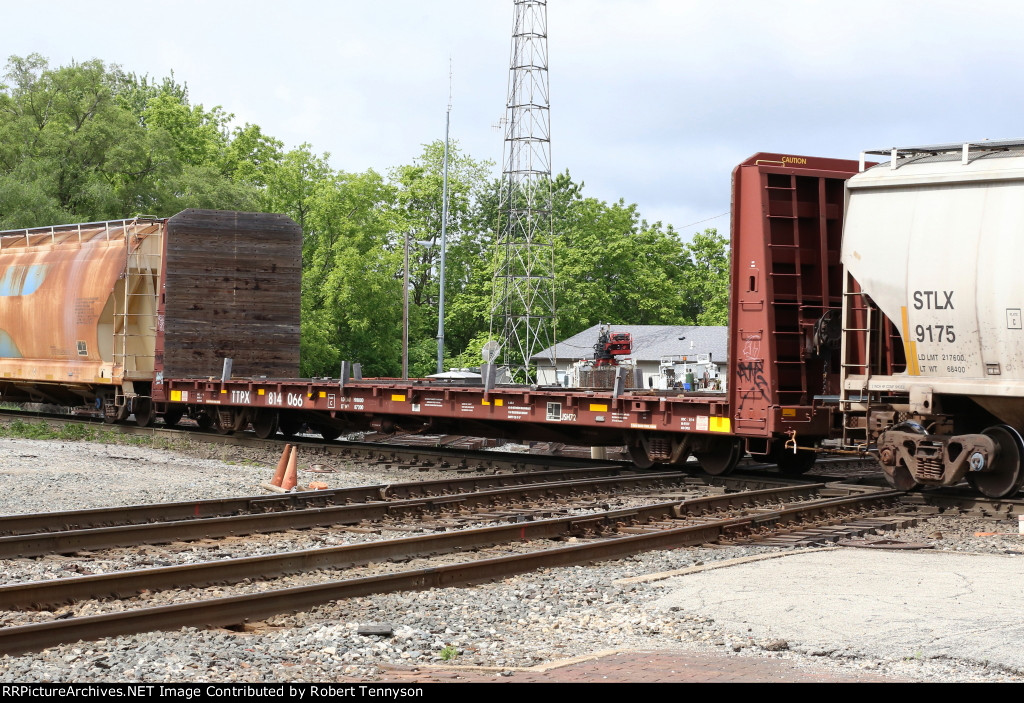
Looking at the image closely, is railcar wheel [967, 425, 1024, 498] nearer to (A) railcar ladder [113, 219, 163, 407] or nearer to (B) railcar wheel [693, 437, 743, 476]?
(B) railcar wheel [693, 437, 743, 476]

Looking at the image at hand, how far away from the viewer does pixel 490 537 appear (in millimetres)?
10312

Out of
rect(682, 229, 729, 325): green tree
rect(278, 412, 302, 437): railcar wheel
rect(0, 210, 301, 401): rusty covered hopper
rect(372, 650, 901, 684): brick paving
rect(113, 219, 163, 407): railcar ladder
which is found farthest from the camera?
rect(682, 229, 729, 325): green tree

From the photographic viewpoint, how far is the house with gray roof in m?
66.5

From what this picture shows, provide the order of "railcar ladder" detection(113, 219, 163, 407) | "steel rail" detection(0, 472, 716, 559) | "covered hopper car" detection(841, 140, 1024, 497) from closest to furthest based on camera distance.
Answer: "steel rail" detection(0, 472, 716, 559), "covered hopper car" detection(841, 140, 1024, 497), "railcar ladder" detection(113, 219, 163, 407)

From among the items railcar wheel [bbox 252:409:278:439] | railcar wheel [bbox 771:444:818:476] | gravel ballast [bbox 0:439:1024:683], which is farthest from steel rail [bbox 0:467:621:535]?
railcar wheel [bbox 252:409:278:439]

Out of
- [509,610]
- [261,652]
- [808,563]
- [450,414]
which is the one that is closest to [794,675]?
[509,610]

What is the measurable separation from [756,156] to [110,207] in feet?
131

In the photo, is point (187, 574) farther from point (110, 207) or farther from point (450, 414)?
point (110, 207)

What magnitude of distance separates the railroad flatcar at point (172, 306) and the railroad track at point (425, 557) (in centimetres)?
1339

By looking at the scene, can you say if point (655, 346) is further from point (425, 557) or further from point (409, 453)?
point (425, 557)

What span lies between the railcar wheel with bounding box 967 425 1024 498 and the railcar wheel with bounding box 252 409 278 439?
1359 cm

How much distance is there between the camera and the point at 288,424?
22562 mm

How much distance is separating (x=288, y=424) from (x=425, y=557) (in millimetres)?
13399

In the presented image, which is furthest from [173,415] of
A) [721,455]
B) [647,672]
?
[647,672]
